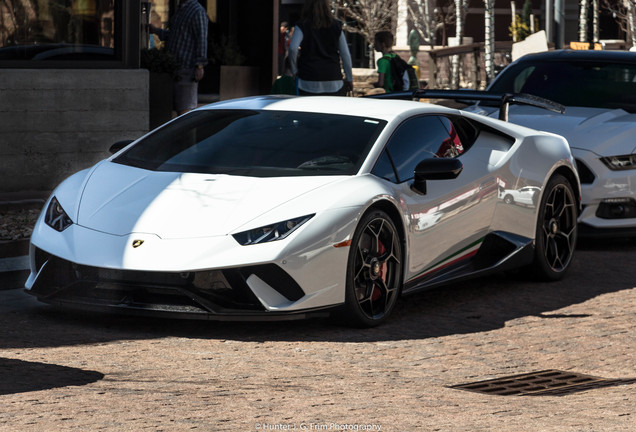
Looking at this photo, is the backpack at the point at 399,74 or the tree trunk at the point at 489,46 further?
the tree trunk at the point at 489,46

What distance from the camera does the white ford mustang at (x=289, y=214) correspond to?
704 cm

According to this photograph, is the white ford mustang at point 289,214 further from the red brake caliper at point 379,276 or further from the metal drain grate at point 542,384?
the metal drain grate at point 542,384

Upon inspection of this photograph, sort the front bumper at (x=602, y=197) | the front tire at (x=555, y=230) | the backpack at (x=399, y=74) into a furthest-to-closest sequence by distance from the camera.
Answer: the backpack at (x=399, y=74), the front bumper at (x=602, y=197), the front tire at (x=555, y=230)

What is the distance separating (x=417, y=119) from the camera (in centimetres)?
855

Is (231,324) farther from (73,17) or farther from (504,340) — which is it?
(73,17)

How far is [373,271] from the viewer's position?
7.54 m

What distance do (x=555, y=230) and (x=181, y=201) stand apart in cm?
328

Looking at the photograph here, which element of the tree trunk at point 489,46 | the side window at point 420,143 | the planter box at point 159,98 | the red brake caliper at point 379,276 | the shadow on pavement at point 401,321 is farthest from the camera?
the tree trunk at point 489,46

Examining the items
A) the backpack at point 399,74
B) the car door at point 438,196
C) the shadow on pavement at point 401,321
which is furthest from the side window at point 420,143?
the backpack at point 399,74

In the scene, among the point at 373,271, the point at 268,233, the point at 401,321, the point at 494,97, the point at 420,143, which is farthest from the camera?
the point at 494,97

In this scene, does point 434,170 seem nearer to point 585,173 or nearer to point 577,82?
point 585,173

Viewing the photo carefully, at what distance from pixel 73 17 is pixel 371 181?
284 inches

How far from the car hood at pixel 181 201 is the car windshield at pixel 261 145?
17 cm

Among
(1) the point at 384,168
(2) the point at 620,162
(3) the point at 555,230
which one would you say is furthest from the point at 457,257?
(2) the point at 620,162
